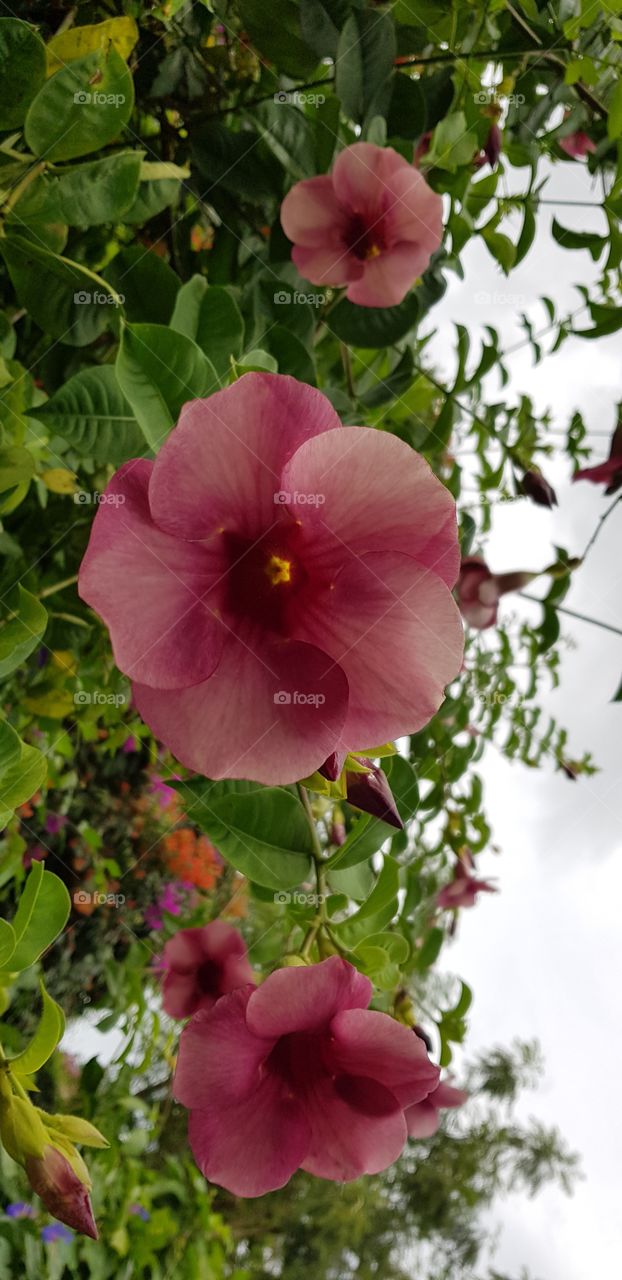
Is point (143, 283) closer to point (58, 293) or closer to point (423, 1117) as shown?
point (58, 293)

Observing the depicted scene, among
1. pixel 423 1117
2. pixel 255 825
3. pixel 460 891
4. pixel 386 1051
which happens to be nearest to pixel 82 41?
pixel 255 825

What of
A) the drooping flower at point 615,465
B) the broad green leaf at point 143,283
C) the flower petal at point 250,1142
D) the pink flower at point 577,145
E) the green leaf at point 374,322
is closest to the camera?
the flower petal at point 250,1142

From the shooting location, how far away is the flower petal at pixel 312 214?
57 cm

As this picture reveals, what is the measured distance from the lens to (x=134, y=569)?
27 cm

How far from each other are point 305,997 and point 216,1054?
48 mm

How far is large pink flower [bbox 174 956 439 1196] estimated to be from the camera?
347 mm

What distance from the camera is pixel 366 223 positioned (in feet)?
2.00

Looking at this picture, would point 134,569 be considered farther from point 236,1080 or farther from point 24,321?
point 24,321

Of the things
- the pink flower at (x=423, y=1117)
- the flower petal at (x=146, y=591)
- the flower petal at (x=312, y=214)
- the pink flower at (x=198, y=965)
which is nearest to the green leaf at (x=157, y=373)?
the flower petal at (x=146, y=591)

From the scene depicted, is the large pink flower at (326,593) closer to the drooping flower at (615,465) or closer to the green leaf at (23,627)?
the green leaf at (23,627)

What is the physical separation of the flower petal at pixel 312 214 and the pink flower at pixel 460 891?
0.78m

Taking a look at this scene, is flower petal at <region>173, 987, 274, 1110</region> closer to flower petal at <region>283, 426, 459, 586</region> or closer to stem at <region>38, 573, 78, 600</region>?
flower petal at <region>283, 426, 459, 586</region>

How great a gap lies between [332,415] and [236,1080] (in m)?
0.29

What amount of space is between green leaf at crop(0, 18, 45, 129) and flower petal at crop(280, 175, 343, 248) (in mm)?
232
